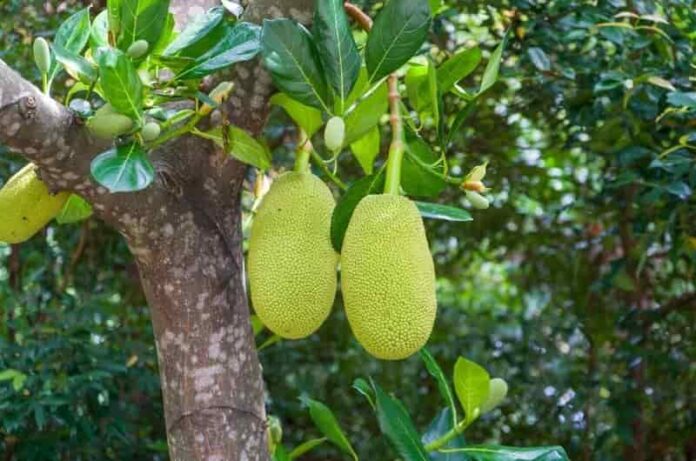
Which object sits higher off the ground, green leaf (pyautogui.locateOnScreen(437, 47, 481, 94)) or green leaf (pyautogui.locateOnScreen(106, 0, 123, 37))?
green leaf (pyautogui.locateOnScreen(106, 0, 123, 37))

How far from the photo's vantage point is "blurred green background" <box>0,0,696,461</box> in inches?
53.0

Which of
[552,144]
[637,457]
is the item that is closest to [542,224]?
[552,144]

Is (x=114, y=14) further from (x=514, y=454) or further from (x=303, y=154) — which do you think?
(x=514, y=454)

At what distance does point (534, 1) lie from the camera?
1.38 m

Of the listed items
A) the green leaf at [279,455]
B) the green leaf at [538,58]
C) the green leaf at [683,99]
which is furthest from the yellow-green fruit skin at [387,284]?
the green leaf at [538,58]

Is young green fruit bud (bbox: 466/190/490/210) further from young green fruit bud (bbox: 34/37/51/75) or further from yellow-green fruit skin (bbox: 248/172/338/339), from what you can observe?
young green fruit bud (bbox: 34/37/51/75)

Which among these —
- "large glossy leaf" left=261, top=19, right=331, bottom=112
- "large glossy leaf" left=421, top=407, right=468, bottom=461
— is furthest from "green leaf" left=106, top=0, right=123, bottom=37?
"large glossy leaf" left=421, top=407, right=468, bottom=461

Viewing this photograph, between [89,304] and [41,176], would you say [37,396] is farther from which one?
[41,176]

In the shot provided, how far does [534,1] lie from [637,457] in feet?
2.55

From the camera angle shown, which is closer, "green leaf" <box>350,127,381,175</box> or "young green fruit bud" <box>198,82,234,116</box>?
"young green fruit bud" <box>198,82,234,116</box>

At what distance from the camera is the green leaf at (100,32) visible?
0.78m

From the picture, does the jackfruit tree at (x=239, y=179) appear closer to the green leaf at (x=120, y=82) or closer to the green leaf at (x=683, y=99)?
the green leaf at (x=120, y=82)

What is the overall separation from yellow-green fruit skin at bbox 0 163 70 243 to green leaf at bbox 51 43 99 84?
3.8 inches

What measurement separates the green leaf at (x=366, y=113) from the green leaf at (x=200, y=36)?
0.38 feet
